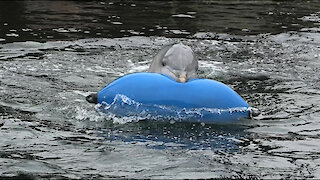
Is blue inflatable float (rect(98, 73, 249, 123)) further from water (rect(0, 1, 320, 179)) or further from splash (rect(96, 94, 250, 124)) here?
water (rect(0, 1, 320, 179))

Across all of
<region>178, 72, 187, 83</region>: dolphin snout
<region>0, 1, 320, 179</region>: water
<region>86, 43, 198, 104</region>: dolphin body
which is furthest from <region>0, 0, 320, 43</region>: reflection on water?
<region>178, 72, 187, 83</region>: dolphin snout

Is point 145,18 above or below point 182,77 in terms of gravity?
below

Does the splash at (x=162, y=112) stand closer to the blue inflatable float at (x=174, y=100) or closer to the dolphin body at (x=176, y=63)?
the blue inflatable float at (x=174, y=100)

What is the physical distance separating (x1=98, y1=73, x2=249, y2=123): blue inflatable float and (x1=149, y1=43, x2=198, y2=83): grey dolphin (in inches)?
31.7

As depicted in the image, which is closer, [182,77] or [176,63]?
[182,77]

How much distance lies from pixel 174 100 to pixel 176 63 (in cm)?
123

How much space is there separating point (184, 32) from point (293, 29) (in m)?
2.22

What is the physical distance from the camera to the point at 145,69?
8.98m

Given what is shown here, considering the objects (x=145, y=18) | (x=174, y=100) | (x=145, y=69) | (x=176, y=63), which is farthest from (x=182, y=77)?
(x=145, y=18)

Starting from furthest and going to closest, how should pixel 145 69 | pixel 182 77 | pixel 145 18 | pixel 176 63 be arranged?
pixel 145 18 → pixel 145 69 → pixel 176 63 → pixel 182 77

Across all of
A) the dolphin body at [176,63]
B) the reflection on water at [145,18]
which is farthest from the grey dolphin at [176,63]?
the reflection on water at [145,18]

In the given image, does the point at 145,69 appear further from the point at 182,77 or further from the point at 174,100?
the point at 174,100

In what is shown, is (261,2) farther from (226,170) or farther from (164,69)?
(226,170)

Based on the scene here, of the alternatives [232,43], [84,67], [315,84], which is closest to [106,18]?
[232,43]
